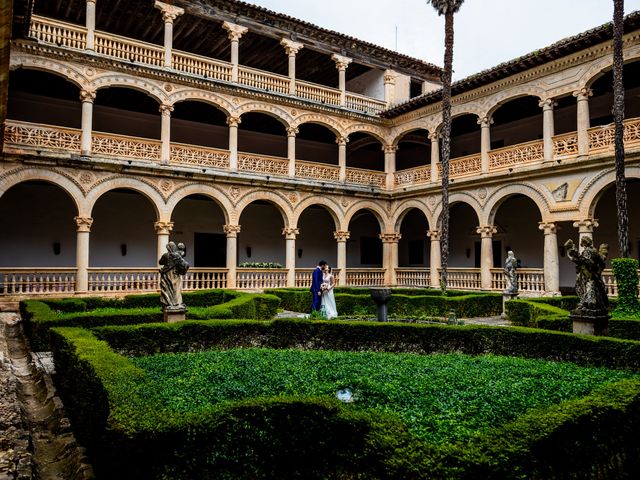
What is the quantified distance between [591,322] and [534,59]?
12227 mm

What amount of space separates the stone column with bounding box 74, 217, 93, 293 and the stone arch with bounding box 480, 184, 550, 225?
15290 mm

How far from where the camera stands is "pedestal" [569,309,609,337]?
28.0 ft

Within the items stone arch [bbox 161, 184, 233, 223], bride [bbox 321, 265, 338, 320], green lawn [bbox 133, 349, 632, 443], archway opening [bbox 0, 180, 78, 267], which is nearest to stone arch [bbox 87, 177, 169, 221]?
stone arch [bbox 161, 184, 233, 223]

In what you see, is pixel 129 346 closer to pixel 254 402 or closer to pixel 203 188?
pixel 254 402

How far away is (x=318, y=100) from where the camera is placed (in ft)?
71.3

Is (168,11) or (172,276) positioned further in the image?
(168,11)

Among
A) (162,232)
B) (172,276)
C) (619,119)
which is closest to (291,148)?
(162,232)

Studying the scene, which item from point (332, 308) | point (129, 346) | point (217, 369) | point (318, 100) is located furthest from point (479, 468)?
point (318, 100)

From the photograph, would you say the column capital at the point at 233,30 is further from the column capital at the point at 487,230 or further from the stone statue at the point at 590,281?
the stone statue at the point at 590,281

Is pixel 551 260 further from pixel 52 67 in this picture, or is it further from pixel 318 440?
pixel 52 67

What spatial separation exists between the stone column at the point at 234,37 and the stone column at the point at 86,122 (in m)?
5.54

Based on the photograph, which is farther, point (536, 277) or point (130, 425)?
point (536, 277)

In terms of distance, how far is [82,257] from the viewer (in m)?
16.3

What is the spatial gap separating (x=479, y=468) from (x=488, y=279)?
1694cm
